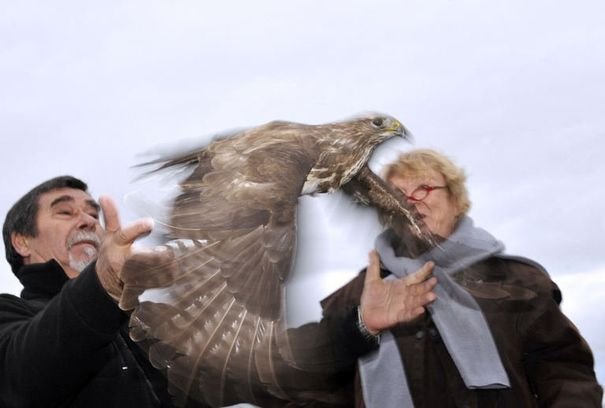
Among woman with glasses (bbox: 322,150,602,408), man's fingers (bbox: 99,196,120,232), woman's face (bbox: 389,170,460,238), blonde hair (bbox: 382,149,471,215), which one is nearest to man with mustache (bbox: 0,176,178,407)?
man's fingers (bbox: 99,196,120,232)

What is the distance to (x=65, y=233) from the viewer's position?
346 cm

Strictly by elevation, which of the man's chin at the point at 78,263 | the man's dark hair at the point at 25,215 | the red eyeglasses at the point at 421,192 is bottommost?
the man's chin at the point at 78,263

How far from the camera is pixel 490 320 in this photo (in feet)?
10.1

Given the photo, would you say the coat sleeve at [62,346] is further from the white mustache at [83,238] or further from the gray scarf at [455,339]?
the gray scarf at [455,339]

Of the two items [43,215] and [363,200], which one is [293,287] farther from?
[43,215]

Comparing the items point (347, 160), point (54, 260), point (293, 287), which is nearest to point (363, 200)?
point (347, 160)

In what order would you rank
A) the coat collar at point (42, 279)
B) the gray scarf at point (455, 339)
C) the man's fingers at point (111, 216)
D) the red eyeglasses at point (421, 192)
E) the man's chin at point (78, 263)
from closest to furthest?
1. the man's fingers at point (111, 216)
2. the gray scarf at point (455, 339)
3. the red eyeglasses at point (421, 192)
4. the coat collar at point (42, 279)
5. the man's chin at point (78, 263)

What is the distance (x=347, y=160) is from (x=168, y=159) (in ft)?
1.74

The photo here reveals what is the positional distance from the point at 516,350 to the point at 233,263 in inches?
49.5

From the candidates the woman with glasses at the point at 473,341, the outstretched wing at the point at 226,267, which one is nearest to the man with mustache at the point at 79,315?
the outstretched wing at the point at 226,267

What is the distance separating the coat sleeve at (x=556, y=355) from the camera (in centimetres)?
299

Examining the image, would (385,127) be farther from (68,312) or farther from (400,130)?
(68,312)

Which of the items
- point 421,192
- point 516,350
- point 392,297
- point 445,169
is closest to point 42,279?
point 392,297

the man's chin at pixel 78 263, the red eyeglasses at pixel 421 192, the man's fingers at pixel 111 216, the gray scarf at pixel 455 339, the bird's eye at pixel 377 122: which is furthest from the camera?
the man's chin at pixel 78 263
